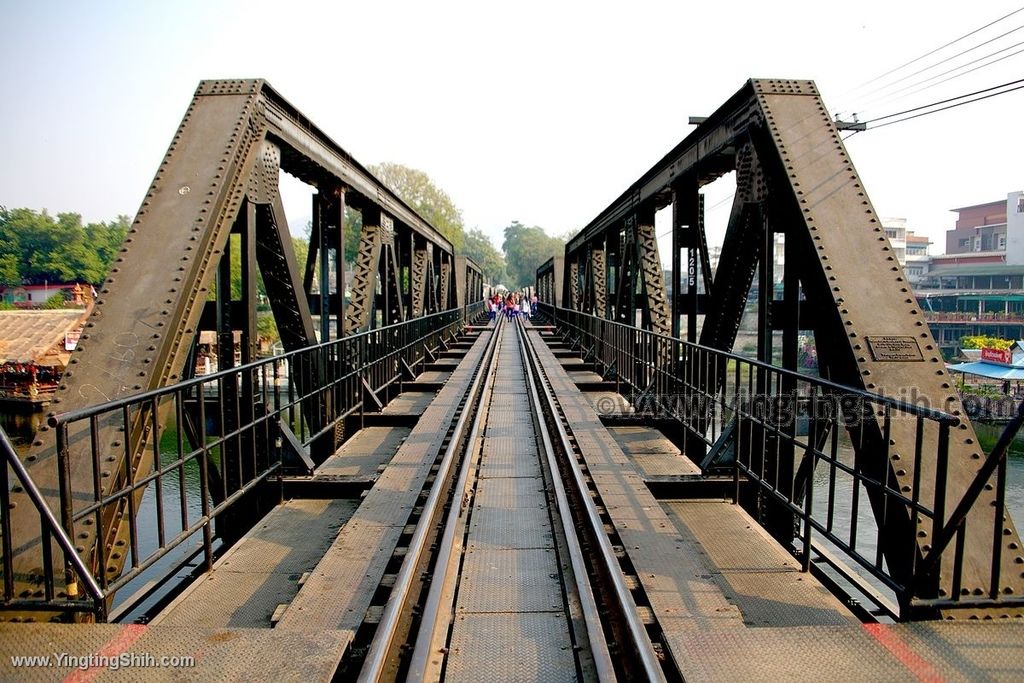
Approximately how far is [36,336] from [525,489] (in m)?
17.8

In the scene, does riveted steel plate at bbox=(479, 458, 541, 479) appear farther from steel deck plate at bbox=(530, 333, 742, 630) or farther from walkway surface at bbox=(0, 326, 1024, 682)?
steel deck plate at bbox=(530, 333, 742, 630)

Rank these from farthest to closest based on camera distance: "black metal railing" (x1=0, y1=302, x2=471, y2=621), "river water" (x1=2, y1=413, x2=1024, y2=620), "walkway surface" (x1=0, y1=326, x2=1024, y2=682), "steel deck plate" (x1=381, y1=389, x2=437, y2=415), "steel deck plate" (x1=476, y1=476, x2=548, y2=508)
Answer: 1. "river water" (x1=2, y1=413, x2=1024, y2=620)
2. "steel deck plate" (x1=381, y1=389, x2=437, y2=415)
3. "steel deck plate" (x1=476, y1=476, x2=548, y2=508)
4. "black metal railing" (x1=0, y1=302, x2=471, y2=621)
5. "walkway surface" (x1=0, y1=326, x2=1024, y2=682)

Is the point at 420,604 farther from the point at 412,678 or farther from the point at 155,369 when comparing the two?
the point at 155,369

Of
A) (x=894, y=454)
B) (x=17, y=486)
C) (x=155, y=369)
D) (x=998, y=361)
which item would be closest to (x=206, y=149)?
(x=155, y=369)

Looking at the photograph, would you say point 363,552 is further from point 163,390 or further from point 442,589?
point 163,390

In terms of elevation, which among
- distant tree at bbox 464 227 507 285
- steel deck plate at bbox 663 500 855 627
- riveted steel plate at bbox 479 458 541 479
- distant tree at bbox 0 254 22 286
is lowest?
steel deck plate at bbox 663 500 855 627

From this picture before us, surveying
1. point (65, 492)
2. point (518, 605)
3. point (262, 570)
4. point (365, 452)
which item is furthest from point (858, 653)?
point (365, 452)

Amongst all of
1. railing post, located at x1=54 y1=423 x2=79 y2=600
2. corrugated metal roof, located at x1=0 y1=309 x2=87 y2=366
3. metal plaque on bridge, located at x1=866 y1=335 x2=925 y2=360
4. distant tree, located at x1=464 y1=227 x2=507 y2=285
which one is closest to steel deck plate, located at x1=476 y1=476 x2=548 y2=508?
metal plaque on bridge, located at x1=866 y1=335 x2=925 y2=360

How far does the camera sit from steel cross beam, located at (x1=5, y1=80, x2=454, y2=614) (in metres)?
3.84

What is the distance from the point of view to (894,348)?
14.9 ft

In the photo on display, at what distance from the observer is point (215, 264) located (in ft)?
17.1

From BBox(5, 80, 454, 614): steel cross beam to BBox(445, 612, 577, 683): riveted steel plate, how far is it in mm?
1907

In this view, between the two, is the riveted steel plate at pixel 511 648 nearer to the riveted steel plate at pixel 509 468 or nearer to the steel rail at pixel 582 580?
the steel rail at pixel 582 580

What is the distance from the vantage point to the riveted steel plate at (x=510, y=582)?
3.84m
